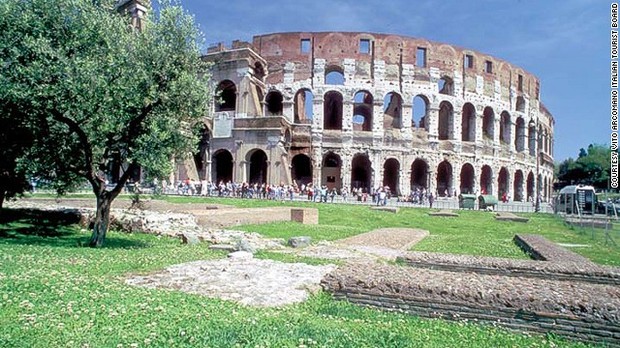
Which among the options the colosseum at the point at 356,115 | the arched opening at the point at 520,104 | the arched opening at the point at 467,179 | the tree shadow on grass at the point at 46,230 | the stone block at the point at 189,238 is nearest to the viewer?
the tree shadow on grass at the point at 46,230

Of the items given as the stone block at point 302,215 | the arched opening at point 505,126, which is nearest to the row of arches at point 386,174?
the arched opening at point 505,126

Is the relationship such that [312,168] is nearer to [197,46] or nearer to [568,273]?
[197,46]

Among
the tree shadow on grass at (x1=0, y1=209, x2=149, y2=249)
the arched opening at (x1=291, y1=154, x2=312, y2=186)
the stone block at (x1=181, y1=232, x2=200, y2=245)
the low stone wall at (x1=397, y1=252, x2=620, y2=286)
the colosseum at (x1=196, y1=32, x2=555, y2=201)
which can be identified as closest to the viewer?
the low stone wall at (x1=397, y1=252, x2=620, y2=286)

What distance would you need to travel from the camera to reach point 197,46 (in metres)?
12.2

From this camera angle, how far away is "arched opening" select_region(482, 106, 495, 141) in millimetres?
48406

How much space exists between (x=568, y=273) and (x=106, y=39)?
39.0 feet

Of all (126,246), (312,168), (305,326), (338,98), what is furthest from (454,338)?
(338,98)

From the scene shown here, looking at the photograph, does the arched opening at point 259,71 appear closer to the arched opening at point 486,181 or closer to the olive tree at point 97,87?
the arched opening at point 486,181

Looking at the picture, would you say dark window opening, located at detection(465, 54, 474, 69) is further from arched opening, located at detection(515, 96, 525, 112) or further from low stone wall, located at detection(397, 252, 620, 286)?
low stone wall, located at detection(397, 252, 620, 286)

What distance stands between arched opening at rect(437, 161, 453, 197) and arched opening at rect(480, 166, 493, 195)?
3.90 meters

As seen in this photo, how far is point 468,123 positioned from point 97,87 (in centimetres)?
4463

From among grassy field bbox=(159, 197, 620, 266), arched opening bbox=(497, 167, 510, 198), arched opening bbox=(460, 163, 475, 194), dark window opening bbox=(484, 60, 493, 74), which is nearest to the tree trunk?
grassy field bbox=(159, 197, 620, 266)

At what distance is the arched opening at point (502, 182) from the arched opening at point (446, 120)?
291 inches

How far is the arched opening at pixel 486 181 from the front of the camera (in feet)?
156
